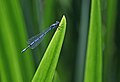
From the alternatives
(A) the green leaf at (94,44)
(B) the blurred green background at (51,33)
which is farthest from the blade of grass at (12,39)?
(A) the green leaf at (94,44)

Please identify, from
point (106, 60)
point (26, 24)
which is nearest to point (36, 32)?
point (26, 24)

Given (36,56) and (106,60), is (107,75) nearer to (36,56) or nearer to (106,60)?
(106,60)

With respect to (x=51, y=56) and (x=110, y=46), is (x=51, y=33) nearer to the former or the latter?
(x=110, y=46)

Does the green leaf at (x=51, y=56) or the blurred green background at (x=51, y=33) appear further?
the blurred green background at (x=51, y=33)

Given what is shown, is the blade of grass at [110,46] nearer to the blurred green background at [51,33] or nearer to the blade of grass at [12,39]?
the blurred green background at [51,33]

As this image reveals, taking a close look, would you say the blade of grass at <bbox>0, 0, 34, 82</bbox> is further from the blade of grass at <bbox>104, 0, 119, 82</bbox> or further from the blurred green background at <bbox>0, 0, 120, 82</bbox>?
the blade of grass at <bbox>104, 0, 119, 82</bbox>
